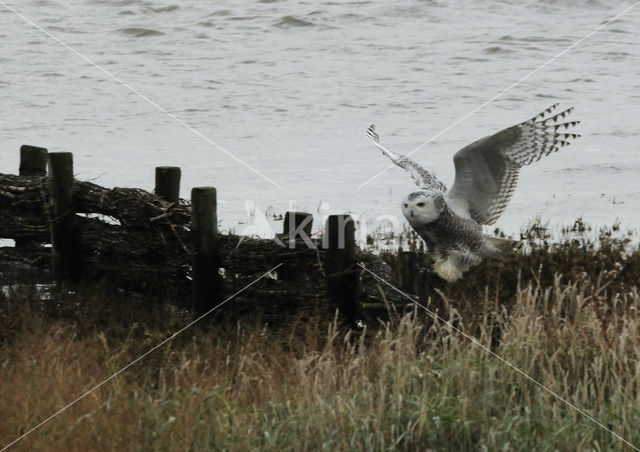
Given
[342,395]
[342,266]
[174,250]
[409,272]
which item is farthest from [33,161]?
[342,395]

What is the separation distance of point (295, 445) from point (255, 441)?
0.85 feet

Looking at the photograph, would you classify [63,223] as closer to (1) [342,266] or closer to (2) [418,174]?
(1) [342,266]

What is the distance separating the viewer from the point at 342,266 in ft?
26.5

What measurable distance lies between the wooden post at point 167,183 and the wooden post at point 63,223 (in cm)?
95

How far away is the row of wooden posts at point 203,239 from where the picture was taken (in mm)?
8047

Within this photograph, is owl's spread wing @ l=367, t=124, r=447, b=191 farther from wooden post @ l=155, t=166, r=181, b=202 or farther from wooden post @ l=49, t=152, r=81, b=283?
wooden post @ l=49, t=152, r=81, b=283

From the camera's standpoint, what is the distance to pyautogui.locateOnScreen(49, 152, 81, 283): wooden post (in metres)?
9.73

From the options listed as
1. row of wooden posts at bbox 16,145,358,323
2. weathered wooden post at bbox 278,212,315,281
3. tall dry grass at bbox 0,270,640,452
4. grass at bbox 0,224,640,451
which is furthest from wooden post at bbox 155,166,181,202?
tall dry grass at bbox 0,270,640,452

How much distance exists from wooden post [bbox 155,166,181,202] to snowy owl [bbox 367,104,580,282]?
8.26 ft

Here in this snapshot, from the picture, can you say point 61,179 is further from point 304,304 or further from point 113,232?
point 304,304

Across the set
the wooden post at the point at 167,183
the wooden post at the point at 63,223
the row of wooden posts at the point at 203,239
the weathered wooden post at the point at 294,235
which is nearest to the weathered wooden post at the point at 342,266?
the row of wooden posts at the point at 203,239

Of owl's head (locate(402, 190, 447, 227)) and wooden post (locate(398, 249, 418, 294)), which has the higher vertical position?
owl's head (locate(402, 190, 447, 227))

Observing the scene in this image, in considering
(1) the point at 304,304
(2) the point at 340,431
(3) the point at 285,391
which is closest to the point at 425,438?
(2) the point at 340,431

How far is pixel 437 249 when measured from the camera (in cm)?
757
